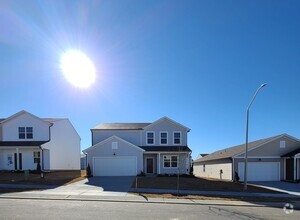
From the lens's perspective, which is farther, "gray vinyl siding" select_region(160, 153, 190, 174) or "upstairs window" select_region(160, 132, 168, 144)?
"upstairs window" select_region(160, 132, 168, 144)

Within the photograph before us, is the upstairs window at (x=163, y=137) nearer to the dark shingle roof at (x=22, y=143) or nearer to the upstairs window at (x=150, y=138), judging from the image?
the upstairs window at (x=150, y=138)

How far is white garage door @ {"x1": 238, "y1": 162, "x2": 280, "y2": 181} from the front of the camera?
28.4m

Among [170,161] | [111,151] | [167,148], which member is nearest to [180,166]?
[170,161]

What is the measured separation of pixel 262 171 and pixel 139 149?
14.4 meters

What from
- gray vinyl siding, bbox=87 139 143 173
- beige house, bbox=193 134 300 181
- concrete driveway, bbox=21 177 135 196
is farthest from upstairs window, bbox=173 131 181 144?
concrete driveway, bbox=21 177 135 196

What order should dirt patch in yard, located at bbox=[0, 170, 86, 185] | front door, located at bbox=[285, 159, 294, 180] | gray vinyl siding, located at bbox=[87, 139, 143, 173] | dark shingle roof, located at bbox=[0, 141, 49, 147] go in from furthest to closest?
dark shingle roof, located at bbox=[0, 141, 49, 147], gray vinyl siding, located at bbox=[87, 139, 143, 173], front door, located at bbox=[285, 159, 294, 180], dirt patch in yard, located at bbox=[0, 170, 86, 185]

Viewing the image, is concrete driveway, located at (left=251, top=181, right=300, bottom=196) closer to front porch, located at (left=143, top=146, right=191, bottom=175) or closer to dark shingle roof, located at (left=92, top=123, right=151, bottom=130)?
front porch, located at (left=143, top=146, right=191, bottom=175)

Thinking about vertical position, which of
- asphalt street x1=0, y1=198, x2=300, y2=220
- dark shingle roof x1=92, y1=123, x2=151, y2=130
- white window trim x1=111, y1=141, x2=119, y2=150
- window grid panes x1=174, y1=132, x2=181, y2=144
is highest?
dark shingle roof x1=92, y1=123, x2=151, y2=130

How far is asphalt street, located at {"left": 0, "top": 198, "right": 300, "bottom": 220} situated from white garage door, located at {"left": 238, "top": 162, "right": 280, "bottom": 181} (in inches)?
673

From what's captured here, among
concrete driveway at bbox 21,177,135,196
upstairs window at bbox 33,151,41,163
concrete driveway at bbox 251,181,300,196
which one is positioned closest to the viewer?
A: concrete driveway at bbox 21,177,135,196

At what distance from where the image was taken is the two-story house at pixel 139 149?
1109 inches

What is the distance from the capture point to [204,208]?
1154cm

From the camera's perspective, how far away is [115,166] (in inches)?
1109

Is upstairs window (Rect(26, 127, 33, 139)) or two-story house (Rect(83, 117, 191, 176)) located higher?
upstairs window (Rect(26, 127, 33, 139))
